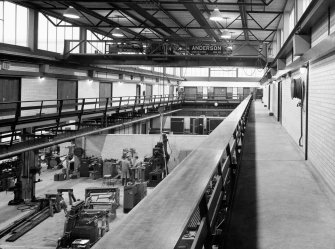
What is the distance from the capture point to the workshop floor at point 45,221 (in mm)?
10586

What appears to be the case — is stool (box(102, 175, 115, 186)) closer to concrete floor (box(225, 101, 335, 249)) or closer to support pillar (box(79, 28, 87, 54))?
support pillar (box(79, 28, 87, 54))

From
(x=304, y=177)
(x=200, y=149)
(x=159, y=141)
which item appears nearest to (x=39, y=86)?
(x=159, y=141)

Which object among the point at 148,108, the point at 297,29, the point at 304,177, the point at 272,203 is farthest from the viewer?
the point at 148,108

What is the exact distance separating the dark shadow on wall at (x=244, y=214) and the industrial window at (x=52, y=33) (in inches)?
570

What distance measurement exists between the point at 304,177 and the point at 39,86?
14.2 m

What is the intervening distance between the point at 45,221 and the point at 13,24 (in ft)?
27.0

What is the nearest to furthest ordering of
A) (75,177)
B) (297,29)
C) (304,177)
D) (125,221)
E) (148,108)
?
(125,221) < (304,177) < (297,29) < (75,177) < (148,108)

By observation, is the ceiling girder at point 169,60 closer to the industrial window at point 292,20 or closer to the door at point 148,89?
the industrial window at point 292,20

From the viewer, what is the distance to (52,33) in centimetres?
1834

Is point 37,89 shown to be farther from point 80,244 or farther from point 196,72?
point 196,72

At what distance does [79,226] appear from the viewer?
10547mm

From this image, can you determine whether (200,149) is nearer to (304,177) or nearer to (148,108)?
→ (304,177)

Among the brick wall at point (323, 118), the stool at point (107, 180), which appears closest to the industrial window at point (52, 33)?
the stool at point (107, 180)

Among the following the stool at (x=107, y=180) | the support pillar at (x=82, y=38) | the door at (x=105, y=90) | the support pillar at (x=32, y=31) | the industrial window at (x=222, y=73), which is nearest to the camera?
the support pillar at (x=32, y=31)
